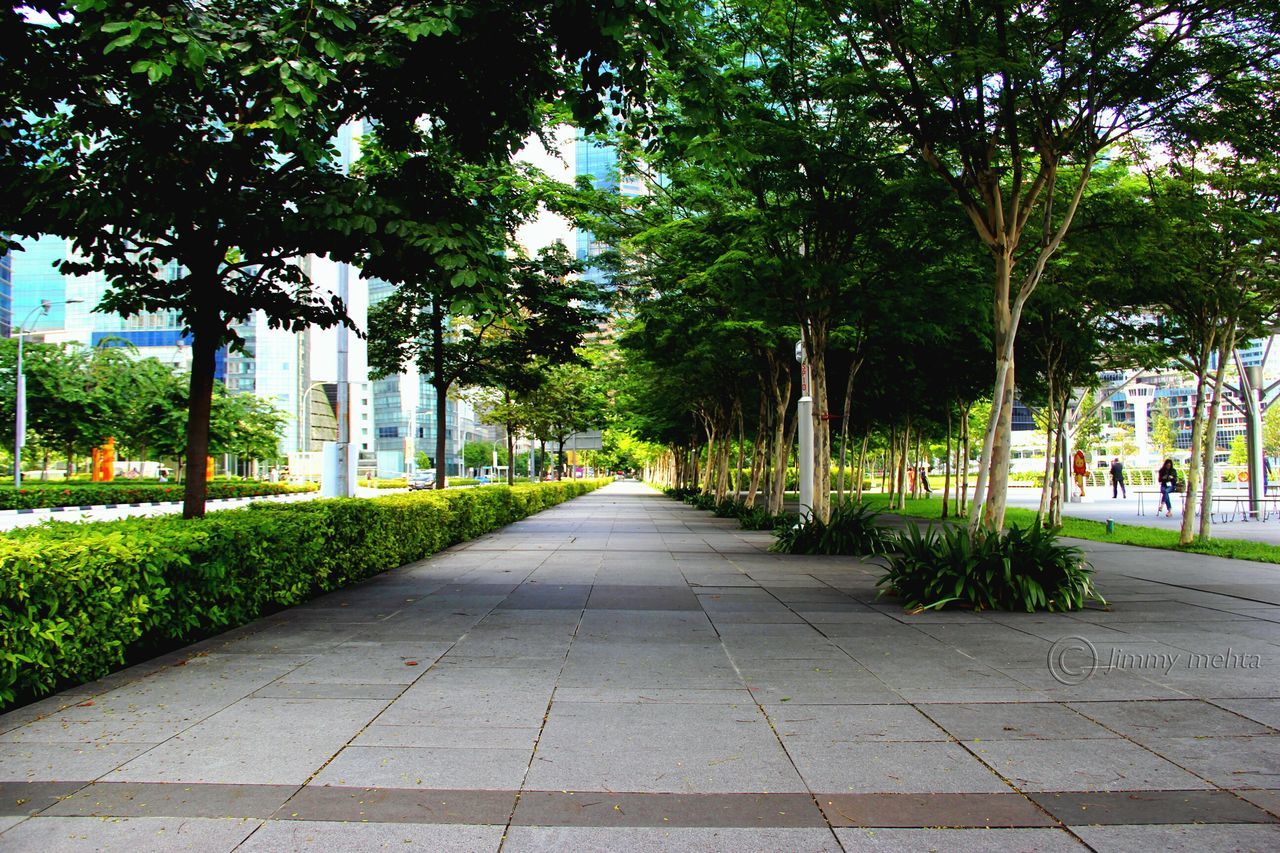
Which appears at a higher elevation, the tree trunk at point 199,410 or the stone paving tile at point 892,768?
the tree trunk at point 199,410

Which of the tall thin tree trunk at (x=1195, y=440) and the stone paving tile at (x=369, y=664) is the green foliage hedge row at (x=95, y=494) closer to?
the stone paving tile at (x=369, y=664)

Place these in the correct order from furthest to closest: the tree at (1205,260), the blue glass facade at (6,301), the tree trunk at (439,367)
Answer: the blue glass facade at (6,301) → the tree trunk at (439,367) → the tree at (1205,260)

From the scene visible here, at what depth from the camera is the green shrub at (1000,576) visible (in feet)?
28.8

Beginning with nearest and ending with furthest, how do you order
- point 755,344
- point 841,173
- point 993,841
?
point 993,841, point 841,173, point 755,344

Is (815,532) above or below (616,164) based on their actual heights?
below

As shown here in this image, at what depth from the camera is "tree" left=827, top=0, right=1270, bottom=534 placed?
8.72 metres

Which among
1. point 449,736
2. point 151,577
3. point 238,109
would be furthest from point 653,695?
point 238,109

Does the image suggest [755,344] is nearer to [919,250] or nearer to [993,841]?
[919,250]

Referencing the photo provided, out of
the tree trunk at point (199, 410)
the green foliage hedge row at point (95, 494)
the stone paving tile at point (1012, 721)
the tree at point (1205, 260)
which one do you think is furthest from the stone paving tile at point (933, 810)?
the green foliage hedge row at point (95, 494)

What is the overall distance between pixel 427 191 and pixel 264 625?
436cm

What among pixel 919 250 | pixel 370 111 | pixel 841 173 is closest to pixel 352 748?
pixel 370 111

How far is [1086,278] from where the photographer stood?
1547cm

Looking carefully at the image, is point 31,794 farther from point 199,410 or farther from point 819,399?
point 819,399

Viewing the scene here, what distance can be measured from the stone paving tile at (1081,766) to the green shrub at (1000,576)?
431 centimetres
